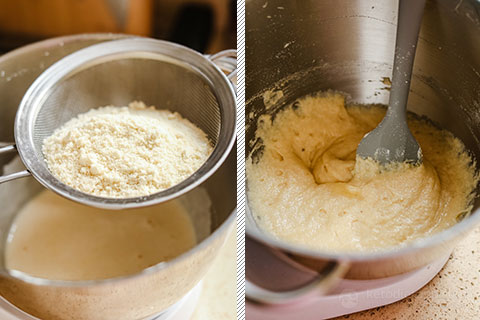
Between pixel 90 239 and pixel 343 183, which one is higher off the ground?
pixel 343 183

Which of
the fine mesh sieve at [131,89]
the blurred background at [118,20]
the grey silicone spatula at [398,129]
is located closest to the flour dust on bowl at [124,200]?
the fine mesh sieve at [131,89]

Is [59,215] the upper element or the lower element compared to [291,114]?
lower

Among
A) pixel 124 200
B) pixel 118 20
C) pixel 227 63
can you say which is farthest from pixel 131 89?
pixel 118 20

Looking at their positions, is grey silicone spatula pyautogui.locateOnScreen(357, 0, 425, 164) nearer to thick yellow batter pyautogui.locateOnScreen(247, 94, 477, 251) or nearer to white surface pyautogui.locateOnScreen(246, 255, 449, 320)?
thick yellow batter pyautogui.locateOnScreen(247, 94, 477, 251)

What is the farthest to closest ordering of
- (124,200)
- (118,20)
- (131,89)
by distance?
1. (118,20)
2. (131,89)
3. (124,200)

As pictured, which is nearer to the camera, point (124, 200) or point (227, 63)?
point (124, 200)

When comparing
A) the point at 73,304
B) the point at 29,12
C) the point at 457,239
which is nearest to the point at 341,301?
the point at 457,239

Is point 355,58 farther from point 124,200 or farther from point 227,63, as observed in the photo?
point 124,200

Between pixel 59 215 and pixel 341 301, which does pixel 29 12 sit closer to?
pixel 59 215
